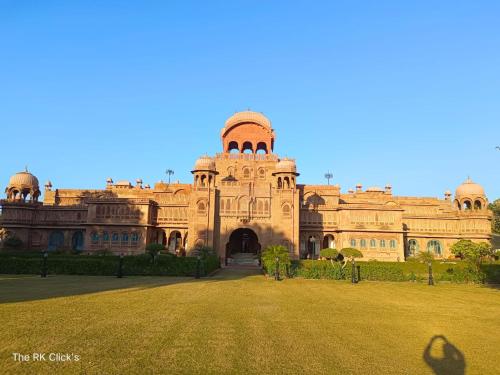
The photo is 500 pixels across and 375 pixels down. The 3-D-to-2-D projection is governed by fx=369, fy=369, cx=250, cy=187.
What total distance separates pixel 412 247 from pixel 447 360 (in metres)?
47.4

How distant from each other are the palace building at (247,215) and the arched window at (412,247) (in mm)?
144

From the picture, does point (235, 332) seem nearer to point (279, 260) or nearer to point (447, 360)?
point (447, 360)

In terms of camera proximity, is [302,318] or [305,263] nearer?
[302,318]

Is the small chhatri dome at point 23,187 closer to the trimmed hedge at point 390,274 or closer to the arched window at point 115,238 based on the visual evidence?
the arched window at point 115,238

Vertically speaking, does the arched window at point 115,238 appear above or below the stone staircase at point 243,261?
above

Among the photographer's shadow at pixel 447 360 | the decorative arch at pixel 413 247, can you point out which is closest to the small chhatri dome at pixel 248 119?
the decorative arch at pixel 413 247

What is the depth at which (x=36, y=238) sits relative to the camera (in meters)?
53.9

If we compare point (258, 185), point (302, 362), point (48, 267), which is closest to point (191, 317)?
point (302, 362)

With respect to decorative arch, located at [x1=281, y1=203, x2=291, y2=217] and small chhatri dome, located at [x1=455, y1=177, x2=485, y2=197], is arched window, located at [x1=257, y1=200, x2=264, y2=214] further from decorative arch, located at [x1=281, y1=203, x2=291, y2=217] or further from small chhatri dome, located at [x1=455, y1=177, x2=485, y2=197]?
small chhatri dome, located at [x1=455, y1=177, x2=485, y2=197]

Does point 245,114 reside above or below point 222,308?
above

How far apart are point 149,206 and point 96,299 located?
34212 millimetres

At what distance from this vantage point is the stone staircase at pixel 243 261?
44.9 m

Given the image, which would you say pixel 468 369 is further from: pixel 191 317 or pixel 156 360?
pixel 191 317

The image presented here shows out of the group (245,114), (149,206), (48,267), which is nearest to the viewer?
(48,267)
